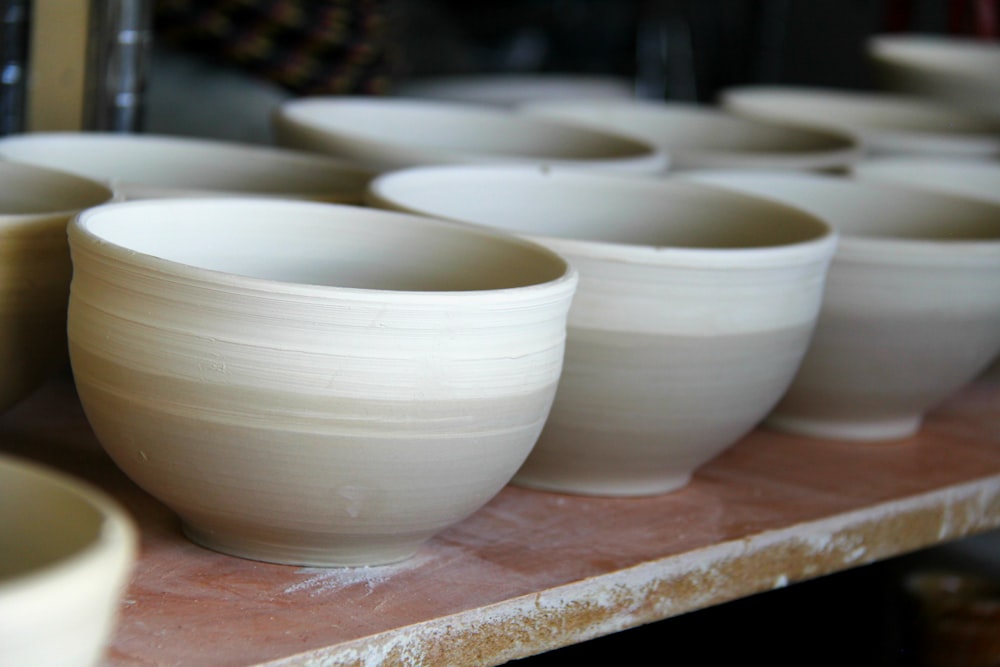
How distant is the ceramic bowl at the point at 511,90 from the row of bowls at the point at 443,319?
19.4 inches

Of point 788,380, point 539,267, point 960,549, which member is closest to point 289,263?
point 539,267

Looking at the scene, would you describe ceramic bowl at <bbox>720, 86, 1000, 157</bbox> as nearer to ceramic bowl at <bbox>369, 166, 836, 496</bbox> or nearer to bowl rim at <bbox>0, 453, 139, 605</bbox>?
ceramic bowl at <bbox>369, 166, 836, 496</bbox>

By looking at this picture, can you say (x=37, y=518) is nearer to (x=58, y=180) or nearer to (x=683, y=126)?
(x=58, y=180)

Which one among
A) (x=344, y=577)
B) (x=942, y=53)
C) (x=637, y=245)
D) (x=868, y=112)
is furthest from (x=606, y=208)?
(x=942, y=53)

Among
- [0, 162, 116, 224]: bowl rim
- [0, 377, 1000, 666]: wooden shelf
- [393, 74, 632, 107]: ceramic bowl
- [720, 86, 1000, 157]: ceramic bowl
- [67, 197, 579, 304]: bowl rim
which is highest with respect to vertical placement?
[720, 86, 1000, 157]: ceramic bowl

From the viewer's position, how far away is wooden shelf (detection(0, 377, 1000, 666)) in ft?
1.81

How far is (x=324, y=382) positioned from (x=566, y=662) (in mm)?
482

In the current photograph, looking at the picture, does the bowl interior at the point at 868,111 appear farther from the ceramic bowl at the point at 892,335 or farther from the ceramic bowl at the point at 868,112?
the ceramic bowl at the point at 892,335

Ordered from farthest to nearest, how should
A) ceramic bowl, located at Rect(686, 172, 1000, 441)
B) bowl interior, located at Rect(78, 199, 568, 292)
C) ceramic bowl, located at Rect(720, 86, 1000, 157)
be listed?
ceramic bowl, located at Rect(720, 86, 1000, 157) < ceramic bowl, located at Rect(686, 172, 1000, 441) < bowl interior, located at Rect(78, 199, 568, 292)

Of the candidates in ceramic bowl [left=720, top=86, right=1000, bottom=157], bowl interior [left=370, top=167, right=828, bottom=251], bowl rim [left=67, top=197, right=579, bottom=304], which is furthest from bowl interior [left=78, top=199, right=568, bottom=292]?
ceramic bowl [left=720, top=86, right=1000, bottom=157]

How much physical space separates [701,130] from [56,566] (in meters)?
0.99

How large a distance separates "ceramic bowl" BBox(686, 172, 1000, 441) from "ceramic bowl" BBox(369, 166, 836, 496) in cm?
6

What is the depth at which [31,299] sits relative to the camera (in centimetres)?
62

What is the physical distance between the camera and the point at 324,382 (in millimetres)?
531
